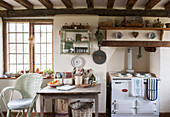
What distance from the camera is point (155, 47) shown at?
3.88m

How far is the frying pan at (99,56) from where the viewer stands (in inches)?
144

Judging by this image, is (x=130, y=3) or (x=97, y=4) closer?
(x=130, y=3)

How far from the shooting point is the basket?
122 inches

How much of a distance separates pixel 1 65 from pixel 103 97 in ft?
8.43

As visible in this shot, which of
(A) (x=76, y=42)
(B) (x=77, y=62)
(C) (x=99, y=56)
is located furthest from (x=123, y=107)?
(A) (x=76, y=42)

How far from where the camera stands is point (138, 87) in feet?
11.4

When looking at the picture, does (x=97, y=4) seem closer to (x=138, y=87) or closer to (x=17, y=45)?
(x=138, y=87)

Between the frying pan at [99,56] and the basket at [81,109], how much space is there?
0.98 meters

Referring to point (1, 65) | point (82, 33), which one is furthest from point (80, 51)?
point (1, 65)

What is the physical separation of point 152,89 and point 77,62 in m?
1.74

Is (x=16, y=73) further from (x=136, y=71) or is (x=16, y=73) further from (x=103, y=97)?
(x=136, y=71)

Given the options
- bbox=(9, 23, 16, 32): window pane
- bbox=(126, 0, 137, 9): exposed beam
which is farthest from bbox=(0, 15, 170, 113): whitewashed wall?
bbox=(9, 23, 16, 32): window pane

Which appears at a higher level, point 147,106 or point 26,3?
point 26,3

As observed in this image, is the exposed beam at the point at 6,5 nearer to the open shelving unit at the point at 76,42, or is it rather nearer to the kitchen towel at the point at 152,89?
the open shelving unit at the point at 76,42
